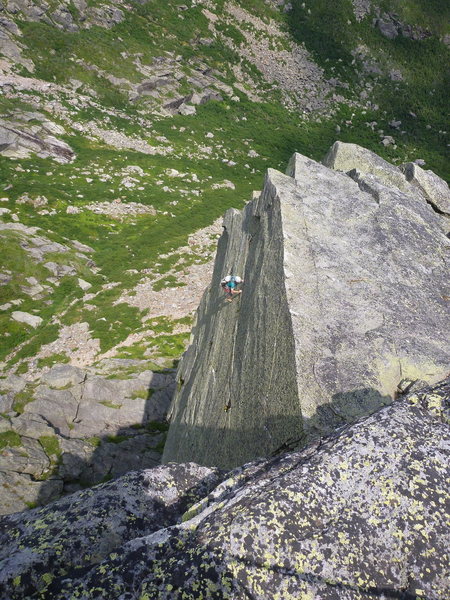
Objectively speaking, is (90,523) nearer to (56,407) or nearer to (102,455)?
(102,455)

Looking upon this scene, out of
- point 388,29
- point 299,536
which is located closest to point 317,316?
point 299,536

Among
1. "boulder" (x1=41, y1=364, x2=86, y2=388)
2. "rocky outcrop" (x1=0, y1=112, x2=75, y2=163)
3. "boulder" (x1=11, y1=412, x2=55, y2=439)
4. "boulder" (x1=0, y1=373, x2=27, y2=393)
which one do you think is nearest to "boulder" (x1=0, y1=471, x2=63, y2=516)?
"boulder" (x1=11, y1=412, x2=55, y2=439)

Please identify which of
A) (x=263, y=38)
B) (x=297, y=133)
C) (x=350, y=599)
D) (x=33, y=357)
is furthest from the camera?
(x=263, y=38)

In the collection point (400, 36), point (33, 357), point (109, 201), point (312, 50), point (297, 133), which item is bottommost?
point (33, 357)

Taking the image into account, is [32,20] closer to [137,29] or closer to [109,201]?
[137,29]

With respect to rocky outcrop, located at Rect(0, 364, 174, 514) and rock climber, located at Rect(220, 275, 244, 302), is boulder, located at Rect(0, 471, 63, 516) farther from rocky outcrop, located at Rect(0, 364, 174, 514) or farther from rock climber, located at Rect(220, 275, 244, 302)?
rock climber, located at Rect(220, 275, 244, 302)

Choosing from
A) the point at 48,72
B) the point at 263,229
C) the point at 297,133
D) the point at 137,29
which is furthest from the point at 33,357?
the point at 137,29

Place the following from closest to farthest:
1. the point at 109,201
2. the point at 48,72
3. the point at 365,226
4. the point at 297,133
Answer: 1. the point at 365,226
2. the point at 109,201
3. the point at 48,72
4. the point at 297,133

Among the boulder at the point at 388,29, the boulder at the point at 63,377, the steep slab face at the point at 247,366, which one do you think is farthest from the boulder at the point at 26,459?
the boulder at the point at 388,29
